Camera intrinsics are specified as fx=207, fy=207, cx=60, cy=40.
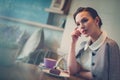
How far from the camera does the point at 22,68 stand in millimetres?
1059

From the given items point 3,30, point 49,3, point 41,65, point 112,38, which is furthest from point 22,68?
point 112,38

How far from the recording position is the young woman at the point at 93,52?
3.00ft

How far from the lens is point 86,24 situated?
0.97 meters

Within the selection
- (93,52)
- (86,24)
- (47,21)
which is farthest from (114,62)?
(47,21)

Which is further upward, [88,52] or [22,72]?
[88,52]

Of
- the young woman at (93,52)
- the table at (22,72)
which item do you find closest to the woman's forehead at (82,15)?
the young woman at (93,52)

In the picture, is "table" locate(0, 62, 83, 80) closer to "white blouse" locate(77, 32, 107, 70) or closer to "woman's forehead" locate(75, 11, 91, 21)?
"white blouse" locate(77, 32, 107, 70)

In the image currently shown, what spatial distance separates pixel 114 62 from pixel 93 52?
0.34 ft

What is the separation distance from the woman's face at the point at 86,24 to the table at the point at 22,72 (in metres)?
0.25

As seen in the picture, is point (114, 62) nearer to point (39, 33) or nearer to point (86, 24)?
point (86, 24)

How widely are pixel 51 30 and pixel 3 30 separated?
272mm

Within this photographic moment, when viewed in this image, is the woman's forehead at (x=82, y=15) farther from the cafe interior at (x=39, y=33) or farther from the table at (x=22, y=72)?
the table at (x=22, y=72)

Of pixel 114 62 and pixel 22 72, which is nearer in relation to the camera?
pixel 114 62

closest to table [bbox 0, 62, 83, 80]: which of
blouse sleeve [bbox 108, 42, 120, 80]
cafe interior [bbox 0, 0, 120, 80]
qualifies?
cafe interior [bbox 0, 0, 120, 80]
